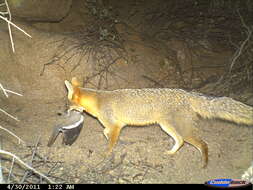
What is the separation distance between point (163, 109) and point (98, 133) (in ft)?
4.61

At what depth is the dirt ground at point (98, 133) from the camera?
155 inches

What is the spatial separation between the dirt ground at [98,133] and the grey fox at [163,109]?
0.28 metres

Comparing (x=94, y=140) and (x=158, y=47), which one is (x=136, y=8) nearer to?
(x=158, y=47)

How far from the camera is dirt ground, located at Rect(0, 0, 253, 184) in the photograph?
155 inches

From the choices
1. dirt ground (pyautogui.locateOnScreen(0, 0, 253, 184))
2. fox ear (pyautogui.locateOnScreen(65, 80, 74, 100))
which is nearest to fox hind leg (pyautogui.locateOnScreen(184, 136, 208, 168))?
dirt ground (pyautogui.locateOnScreen(0, 0, 253, 184))

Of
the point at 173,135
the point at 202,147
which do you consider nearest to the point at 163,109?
the point at 173,135

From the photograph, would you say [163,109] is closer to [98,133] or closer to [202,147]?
[202,147]

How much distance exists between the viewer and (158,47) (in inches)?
289

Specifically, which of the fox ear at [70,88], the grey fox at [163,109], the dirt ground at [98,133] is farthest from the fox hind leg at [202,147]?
the fox ear at [70,88]

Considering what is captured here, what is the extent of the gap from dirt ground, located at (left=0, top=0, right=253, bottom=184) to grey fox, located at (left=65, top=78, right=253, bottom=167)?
277 millimetres

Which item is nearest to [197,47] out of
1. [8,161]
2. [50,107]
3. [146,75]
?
[146,75]

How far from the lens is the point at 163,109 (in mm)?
4227

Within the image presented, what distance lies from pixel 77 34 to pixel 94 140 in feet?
9.77

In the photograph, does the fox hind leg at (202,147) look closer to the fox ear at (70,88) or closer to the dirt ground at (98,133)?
the dirt ground at (98,133)
